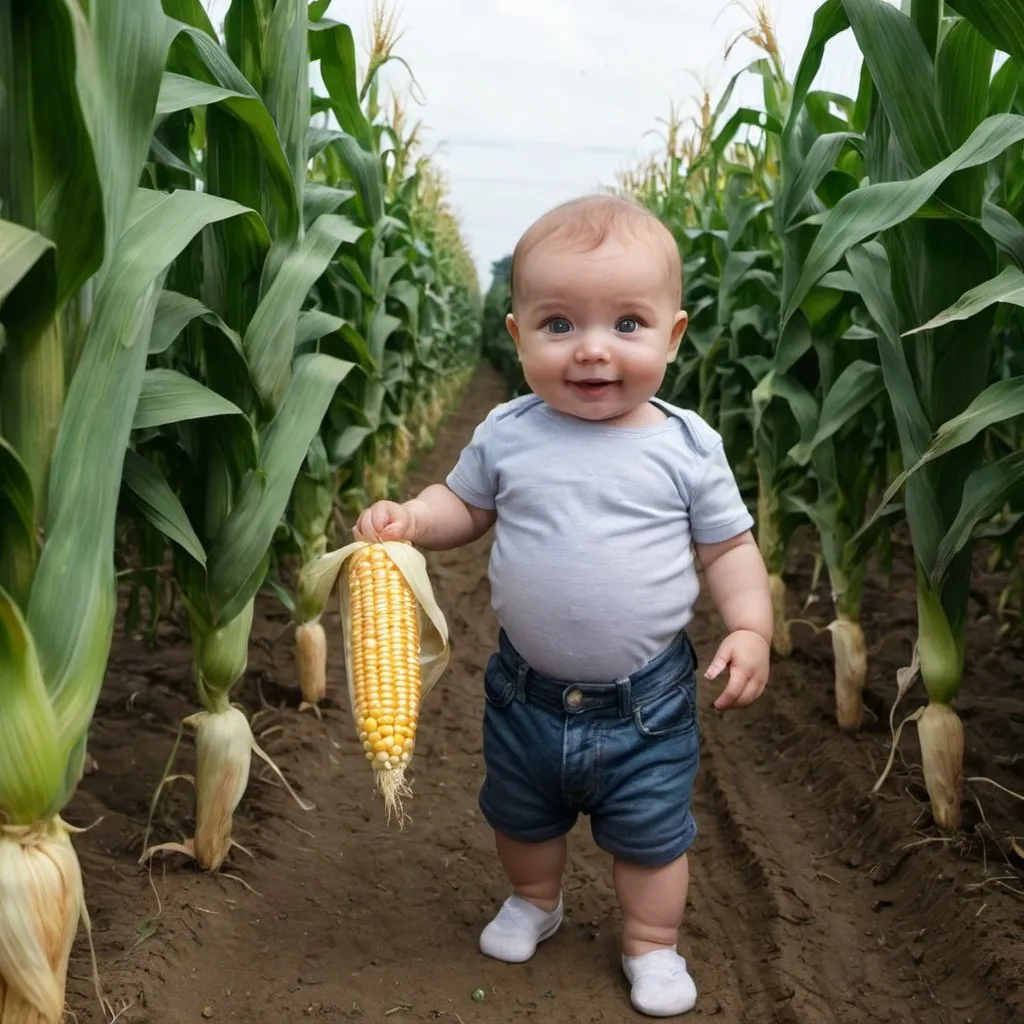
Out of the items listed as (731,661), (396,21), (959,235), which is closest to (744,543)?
(731,661)

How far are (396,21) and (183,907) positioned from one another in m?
3.67

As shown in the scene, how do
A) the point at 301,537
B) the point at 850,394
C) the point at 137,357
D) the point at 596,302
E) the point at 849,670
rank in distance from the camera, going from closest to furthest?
the point at 137,357, the point at 596,302, the point at 850,394, the point at 849,670, the point at 301,537

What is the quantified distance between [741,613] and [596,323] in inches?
21.3

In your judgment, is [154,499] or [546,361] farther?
[154,499]

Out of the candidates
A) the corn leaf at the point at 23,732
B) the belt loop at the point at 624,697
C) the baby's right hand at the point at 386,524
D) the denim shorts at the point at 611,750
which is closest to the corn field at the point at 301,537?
the corn leaf at the point at 23,732

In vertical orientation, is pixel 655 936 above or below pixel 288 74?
below

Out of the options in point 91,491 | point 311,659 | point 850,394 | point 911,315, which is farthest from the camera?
point 311,659

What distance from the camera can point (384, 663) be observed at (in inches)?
66.9

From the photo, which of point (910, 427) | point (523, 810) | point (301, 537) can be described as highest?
point (910, 427)

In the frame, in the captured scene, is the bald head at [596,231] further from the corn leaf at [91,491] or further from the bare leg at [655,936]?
the bare leg at [655,936]

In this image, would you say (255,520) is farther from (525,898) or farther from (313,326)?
(525,898)

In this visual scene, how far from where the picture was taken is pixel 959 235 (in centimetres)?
237

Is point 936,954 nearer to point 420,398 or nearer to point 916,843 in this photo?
point 916,843

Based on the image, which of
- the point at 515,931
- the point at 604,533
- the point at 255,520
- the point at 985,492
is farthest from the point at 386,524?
the point at 985,492
